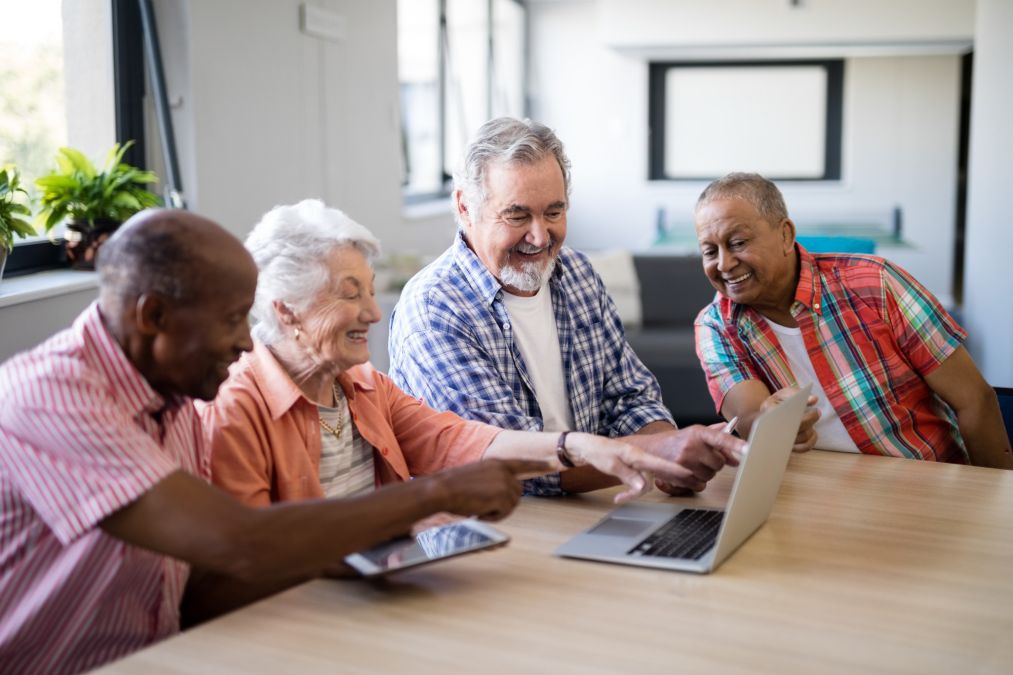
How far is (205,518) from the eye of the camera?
120 centimetres

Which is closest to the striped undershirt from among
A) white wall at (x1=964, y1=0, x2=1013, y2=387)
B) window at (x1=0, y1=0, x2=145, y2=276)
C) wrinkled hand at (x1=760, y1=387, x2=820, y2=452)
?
wrinkled hand at (x1=760, y1=387, x2=820, y2=452)

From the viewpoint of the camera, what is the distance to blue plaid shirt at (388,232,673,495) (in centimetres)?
201

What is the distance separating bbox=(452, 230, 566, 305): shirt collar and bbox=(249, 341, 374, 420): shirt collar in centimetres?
56

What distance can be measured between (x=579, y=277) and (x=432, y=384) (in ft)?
1.62

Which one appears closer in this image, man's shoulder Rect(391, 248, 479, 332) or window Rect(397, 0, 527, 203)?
man's shoulder Rect(391, 248, 479, 332)

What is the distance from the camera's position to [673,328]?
5.39m

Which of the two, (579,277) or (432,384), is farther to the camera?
(579,277)

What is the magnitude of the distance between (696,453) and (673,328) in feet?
12.1

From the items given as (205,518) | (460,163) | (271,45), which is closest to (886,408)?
(460,163)

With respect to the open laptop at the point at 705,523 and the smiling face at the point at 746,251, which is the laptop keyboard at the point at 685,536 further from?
the smiling face at the point at 746,251

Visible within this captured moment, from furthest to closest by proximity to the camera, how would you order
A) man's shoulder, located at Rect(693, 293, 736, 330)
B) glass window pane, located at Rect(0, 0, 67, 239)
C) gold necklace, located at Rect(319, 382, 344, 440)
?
glass window pane, located at Rect(0, 0, 67, 239) → man's shoulder, located at Rect(693, 293, 736, 330) → gold necklace, located at Rect(319, 382, 344, 440)

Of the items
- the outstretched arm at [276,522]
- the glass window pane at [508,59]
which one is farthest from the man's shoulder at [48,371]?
the glass window pane at [508,59]

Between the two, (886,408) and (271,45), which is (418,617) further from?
(271,45)

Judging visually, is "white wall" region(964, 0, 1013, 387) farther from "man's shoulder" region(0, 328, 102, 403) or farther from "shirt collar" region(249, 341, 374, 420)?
"man's shoulder" region(0, 328, 102, 403)
